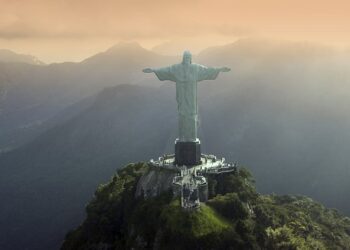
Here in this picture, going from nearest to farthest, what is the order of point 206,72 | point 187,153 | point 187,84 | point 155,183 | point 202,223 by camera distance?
point 202,223
point 155,183
point 187,84
point 206,72
point 187,153

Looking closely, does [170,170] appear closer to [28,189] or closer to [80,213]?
[80,213]

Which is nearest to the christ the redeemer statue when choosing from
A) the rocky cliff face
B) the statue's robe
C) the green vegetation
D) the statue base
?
the statue's robe

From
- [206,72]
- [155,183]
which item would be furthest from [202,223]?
[206,72]

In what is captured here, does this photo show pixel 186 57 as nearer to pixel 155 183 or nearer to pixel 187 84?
pixel 187 84

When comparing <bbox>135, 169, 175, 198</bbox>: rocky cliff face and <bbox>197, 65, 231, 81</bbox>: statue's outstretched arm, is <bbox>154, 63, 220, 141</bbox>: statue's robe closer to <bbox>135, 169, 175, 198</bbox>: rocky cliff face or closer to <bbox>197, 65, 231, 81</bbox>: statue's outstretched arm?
<bbox>197, 65, 231, 81</bbox>: statue's outstretched arm

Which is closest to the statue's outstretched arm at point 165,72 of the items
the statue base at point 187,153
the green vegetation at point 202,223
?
the statue base at point 187,153

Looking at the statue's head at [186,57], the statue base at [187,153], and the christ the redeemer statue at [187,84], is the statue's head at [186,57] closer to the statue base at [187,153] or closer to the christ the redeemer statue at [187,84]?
the christ the redeemer statue at [187,84]
